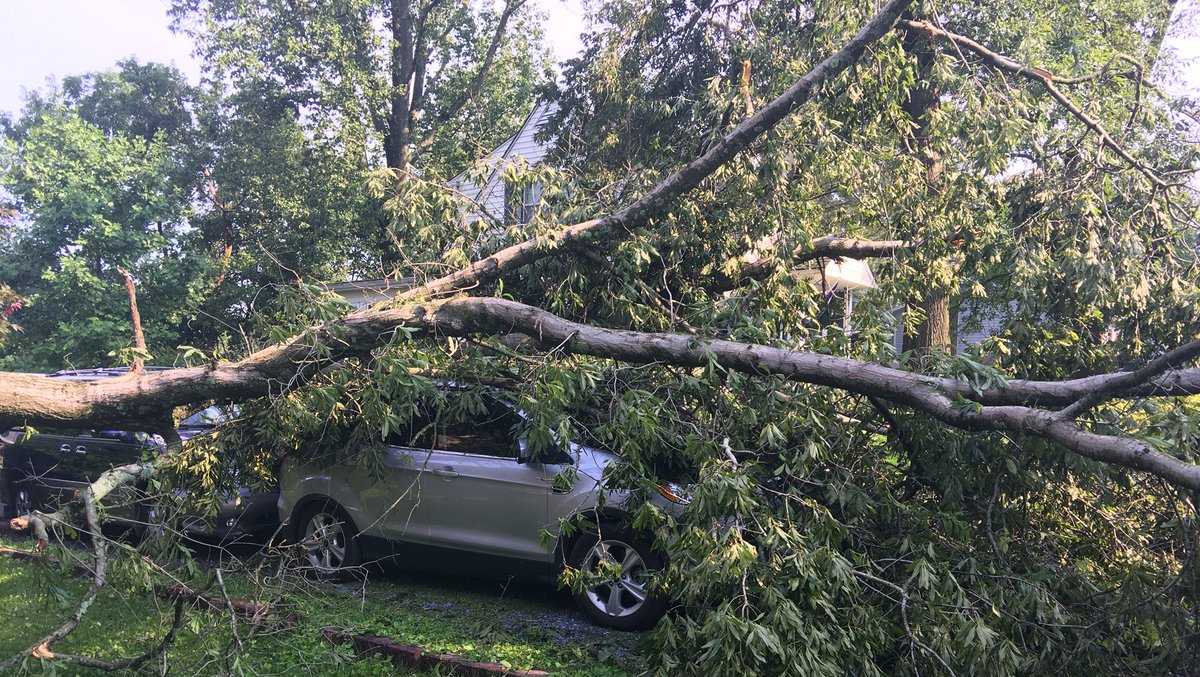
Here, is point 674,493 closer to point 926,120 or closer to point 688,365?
point 688,365

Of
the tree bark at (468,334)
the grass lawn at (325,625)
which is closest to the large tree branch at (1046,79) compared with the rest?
the tree bark at (468,334)

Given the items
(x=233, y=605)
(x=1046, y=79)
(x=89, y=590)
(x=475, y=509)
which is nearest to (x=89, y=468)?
(x=233, y=605)

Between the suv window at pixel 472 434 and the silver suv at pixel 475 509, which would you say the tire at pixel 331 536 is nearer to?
the silver suv at pixel 475 509

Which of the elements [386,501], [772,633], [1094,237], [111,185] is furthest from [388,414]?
[111,185]

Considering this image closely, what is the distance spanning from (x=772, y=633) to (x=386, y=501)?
3254 millimetres

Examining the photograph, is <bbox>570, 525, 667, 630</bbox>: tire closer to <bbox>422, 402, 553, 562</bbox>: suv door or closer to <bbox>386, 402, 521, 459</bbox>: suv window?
→ <bbox>422, 402, 553, 562</bbox>: suv door

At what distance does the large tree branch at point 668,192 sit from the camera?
617 cm

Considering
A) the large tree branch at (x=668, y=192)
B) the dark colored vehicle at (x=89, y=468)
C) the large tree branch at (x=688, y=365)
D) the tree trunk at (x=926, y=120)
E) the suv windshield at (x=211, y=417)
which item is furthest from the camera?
the tree trunk at (x=926, y=120)

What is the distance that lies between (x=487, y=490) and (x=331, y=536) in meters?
1.28

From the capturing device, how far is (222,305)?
64.8 feet

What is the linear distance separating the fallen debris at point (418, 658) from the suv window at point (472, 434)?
4.59ft

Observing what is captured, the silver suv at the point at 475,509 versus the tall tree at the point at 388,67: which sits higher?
the tall tree at the point at 388,67

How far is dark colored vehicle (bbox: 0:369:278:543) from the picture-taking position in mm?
6273

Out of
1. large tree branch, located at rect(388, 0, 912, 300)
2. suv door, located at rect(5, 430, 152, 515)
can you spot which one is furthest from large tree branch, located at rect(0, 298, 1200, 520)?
suv door, located at rect(5, 430, 152, 515)
